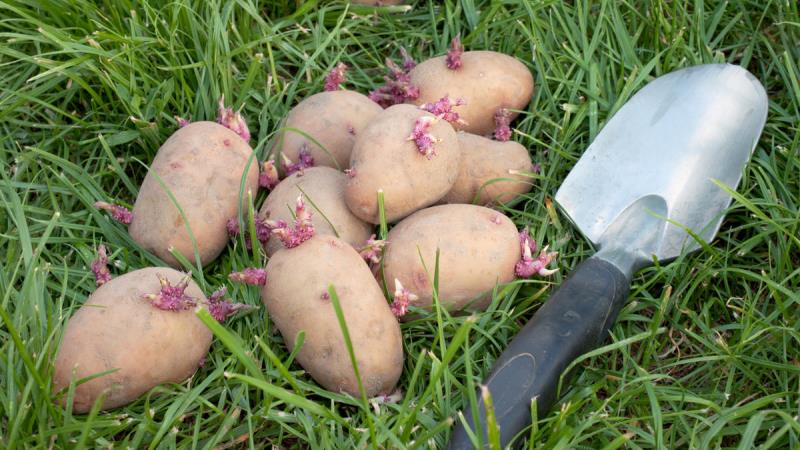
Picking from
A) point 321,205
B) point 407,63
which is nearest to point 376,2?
point 407,63

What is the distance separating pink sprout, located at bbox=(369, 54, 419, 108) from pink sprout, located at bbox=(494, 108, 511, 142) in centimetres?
19

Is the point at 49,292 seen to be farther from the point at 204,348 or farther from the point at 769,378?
the point at 769,378

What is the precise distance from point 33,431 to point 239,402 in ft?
1.12

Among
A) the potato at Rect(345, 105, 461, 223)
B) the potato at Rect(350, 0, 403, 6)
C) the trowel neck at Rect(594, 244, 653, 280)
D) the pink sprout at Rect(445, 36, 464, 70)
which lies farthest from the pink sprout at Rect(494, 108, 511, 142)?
the potato at Rect(350, 0, 403, 6)

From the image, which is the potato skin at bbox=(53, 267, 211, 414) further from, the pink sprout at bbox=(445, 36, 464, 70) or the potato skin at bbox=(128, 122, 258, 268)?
the pink sprout at bbox=(445, 36, 464, 70)

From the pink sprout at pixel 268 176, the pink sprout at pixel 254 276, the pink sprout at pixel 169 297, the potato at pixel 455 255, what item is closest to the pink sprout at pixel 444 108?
the potato at pixel 455 255

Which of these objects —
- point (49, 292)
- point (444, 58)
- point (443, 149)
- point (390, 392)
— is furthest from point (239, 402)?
point (444, 58)

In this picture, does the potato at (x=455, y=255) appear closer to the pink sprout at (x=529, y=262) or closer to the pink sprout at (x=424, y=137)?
the pink sprout at (x=529, y=262)

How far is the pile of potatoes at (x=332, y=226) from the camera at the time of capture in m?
1.51

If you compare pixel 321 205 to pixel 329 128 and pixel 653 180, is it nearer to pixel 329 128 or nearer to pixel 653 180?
pixel 329 128

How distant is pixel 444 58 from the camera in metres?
1.95

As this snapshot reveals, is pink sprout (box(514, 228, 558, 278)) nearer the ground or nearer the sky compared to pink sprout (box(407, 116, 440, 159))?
nearer the ground

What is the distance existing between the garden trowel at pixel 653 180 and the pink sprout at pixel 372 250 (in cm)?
→ 32

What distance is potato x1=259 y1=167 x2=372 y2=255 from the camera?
168cm
